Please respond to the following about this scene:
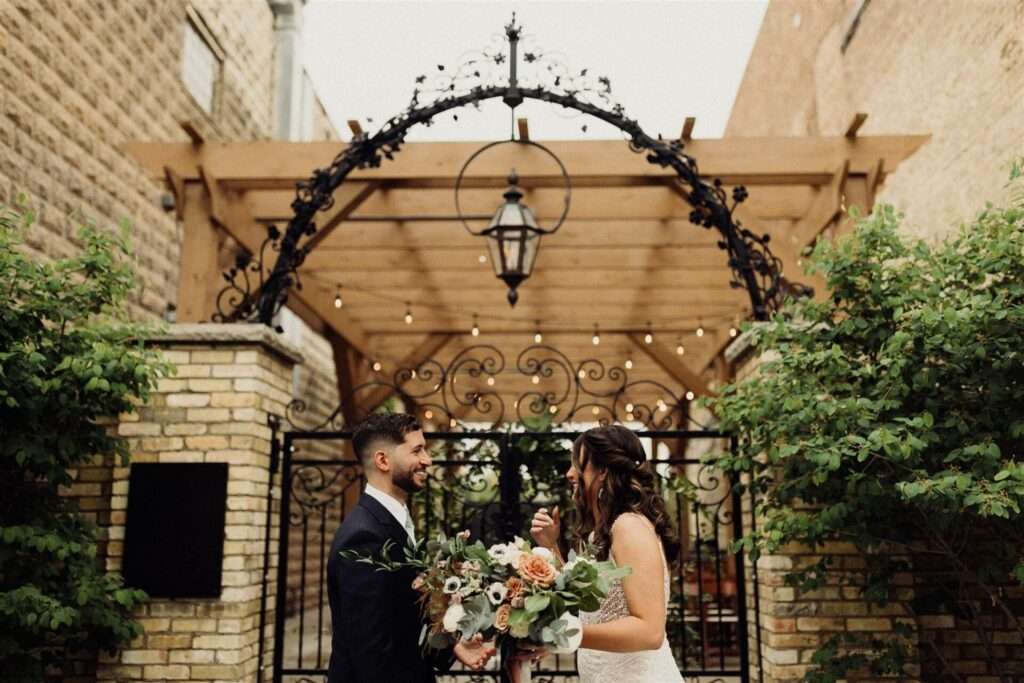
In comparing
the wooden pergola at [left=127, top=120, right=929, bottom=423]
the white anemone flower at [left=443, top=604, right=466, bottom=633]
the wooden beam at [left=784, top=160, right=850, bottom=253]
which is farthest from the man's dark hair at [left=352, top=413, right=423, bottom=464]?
the wooden beam at [left=784, top=160, right=850, bottom=253]

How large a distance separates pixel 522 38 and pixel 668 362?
19.7ft

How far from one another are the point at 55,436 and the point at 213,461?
823mm

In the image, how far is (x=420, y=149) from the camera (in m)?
6.51

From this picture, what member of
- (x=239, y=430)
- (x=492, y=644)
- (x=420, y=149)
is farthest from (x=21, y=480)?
(x=420, y=149)

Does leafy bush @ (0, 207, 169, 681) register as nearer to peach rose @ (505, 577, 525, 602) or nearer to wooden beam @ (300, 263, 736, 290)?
peach rose @ (505, 577, 525, 602)

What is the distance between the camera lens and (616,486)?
2.95 metres

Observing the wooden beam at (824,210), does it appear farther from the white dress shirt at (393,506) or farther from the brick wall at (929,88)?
the white dress shirt at (393,506)

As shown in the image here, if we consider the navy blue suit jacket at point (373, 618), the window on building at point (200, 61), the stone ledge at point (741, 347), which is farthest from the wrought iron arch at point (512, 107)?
the window on building at point (200, 61)

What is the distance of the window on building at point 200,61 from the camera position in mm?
8836

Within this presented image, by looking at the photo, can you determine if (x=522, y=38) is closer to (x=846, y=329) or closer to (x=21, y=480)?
(x=846, y=329)

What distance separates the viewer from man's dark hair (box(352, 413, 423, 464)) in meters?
3.38

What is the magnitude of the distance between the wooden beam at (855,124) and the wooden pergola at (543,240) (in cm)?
2

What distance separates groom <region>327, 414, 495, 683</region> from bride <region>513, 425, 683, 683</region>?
42 cm

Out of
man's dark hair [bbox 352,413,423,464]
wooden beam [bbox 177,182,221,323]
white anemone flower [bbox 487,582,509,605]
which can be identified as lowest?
white anemone flower [bbox 487,582,509,605]
